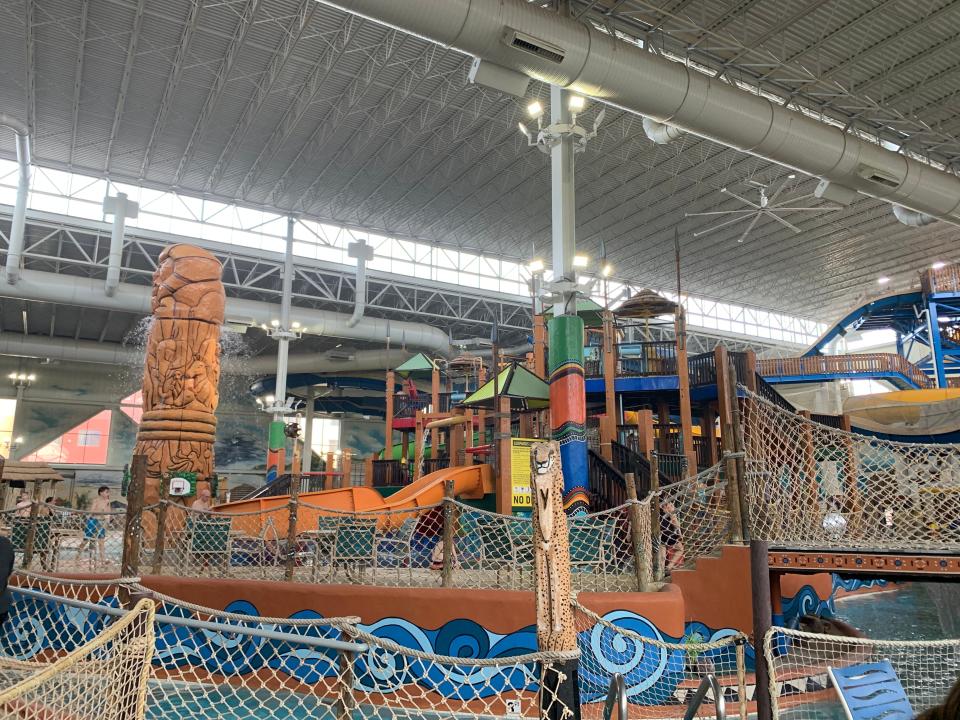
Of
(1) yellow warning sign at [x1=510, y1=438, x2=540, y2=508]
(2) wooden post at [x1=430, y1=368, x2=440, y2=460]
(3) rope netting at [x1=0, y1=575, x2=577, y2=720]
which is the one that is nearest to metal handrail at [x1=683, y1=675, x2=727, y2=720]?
(3) rope netting at [x1=0, y1=575, x2=577, y2=720]

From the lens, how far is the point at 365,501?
1091cm

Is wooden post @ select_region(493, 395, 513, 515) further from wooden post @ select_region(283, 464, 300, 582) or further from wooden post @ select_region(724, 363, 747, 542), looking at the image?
wooden post @ select_region(724, 363, 747, 542)

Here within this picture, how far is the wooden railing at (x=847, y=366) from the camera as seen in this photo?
21.3 metres

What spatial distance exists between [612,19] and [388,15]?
21.0 feet

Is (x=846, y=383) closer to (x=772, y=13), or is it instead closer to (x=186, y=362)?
(x=772, y=13)

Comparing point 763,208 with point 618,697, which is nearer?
point 618,697

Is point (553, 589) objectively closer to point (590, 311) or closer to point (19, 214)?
point (590, 311)

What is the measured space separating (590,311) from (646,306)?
1.39 m

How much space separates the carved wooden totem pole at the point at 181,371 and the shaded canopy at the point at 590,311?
8.88 metres

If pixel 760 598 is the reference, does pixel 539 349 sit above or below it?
above

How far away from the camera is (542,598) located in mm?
3117

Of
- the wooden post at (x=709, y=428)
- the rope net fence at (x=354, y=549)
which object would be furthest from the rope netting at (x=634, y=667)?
the wooden post at (x=709, y=428)

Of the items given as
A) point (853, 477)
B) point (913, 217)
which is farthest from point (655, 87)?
point (913, 217)

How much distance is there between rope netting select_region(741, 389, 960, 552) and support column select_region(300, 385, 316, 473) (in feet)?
78.5
